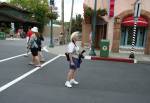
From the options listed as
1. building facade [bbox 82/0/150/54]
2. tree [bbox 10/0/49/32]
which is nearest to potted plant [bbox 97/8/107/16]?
building facade [bbox 82/0/150/54]

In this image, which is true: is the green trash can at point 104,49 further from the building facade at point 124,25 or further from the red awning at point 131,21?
the red awning at point 131,21

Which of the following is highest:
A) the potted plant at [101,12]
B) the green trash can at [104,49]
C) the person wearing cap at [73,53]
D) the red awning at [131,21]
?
the potted plant at [101,12]

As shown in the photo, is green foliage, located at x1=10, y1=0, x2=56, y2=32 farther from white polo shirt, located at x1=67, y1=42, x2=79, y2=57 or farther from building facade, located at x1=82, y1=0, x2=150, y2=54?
white polo shirt, located at x1=67, y1=42, x2=79, y2=57

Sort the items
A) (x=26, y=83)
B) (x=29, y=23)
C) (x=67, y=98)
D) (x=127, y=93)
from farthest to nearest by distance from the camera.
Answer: (x=29, y=23) → (x=26, y=83) → (x=127, y=93) → (x=67, y=98)

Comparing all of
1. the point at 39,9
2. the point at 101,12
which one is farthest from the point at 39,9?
the point at 101,12

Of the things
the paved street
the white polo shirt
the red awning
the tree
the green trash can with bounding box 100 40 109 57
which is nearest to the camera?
the paved street

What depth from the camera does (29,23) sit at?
61094 millimetres

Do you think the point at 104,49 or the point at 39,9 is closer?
the point at 104,49

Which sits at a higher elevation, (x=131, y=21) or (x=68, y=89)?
(x=131, y=21)

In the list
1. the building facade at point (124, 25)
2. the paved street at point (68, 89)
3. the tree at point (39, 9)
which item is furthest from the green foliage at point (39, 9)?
the paved street at point (68, 89)

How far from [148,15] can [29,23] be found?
134 ft

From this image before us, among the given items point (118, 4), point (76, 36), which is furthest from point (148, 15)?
point (76, 36)

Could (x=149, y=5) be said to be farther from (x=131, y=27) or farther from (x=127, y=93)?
(x=127, y=93)

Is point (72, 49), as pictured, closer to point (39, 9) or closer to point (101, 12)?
point (101, 12)
